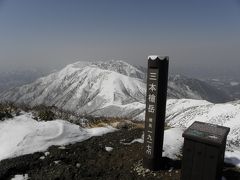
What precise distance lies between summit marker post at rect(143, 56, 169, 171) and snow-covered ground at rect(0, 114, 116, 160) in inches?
151

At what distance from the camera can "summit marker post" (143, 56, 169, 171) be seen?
8219mm

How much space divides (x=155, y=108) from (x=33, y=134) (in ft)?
18.3

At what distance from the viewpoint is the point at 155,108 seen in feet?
27.4

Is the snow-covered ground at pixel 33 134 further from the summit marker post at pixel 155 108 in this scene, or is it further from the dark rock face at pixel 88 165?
the summit marker post at pixel 155 108

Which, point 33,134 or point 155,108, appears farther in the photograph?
point 33,134

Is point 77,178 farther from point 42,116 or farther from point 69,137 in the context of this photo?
point 42,116

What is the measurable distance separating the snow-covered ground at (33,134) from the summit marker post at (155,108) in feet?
12.6

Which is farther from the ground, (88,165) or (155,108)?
(155,108)

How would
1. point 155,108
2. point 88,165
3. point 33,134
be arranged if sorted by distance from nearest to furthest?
point 155,108, point 88,165, point 33,134

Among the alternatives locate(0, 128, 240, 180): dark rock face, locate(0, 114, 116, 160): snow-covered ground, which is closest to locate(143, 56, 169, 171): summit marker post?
locate(0, 128, 240, 180): dark rock face

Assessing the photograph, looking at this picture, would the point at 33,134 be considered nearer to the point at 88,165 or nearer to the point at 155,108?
the point at 88,165

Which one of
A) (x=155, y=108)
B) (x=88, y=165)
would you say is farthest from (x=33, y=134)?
(x=155, y=108)

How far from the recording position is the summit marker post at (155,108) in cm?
822

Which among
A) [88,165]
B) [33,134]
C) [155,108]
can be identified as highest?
[155,108]
